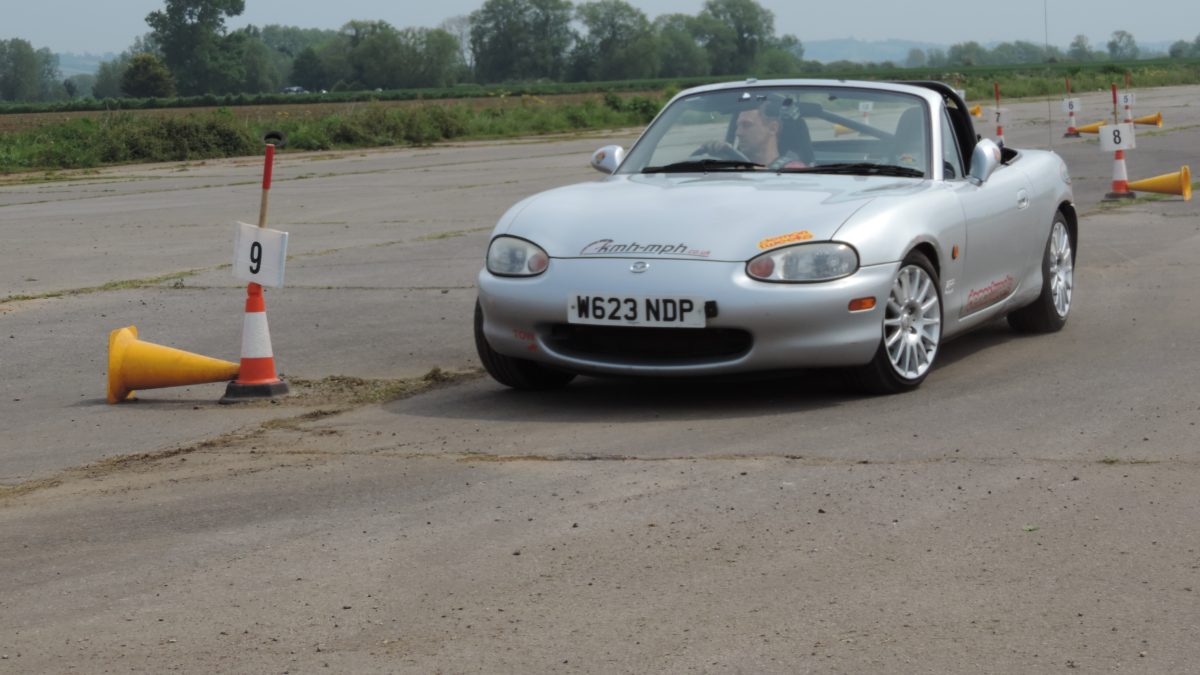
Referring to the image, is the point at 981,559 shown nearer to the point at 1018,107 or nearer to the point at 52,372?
the point at 52,372

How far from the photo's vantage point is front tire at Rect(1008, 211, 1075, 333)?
9.12m

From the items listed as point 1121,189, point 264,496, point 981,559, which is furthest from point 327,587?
point 1121,189

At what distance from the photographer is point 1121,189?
18250 mm

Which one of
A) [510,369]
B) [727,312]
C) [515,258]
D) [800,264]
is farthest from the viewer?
[510,369]

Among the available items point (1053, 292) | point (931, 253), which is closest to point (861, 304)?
point (931, 253)

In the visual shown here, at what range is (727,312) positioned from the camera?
22.6ft

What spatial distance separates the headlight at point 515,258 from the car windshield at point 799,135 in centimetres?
131

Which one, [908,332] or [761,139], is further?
[761,139]

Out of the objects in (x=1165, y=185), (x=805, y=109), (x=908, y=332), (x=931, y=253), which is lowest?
(x=1165, y=185)

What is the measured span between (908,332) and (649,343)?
1.20 m

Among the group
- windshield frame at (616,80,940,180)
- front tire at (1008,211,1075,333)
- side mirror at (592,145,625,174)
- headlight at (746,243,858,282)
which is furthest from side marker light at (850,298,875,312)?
front tire at (1008,211,1075,333)

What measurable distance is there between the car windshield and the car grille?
56.4 inches

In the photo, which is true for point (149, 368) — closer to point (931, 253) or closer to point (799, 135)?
point (799, 135)

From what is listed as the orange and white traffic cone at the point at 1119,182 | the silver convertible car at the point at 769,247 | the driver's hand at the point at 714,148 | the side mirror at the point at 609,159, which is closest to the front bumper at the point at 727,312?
the silver convertible car at the point at 769,247
